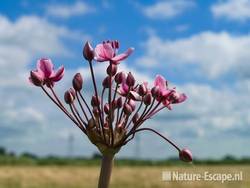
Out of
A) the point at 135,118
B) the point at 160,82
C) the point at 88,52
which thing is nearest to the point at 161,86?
the point at 160,82

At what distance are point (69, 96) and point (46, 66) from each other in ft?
0.35

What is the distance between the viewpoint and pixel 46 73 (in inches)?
72.2

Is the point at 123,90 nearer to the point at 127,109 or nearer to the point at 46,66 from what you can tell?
the point at 127,109

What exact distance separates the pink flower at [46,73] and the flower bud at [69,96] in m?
0.05

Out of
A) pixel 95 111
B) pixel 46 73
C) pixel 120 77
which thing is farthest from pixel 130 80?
pixel 46 73

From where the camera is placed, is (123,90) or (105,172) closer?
(105,172)

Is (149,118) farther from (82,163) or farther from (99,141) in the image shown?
(82,163)

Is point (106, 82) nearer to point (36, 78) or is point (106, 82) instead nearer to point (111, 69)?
point (111, 69)

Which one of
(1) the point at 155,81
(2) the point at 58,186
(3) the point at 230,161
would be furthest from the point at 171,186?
(3) the point at 230,161

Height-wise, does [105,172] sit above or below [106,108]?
below

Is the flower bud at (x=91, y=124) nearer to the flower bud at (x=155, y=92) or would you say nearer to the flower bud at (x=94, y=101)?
the flower bud at (x=94, y=101)

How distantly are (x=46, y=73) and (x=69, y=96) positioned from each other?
0.09 m

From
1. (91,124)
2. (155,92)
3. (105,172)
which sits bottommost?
(105,172)

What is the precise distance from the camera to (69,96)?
6.09ft
